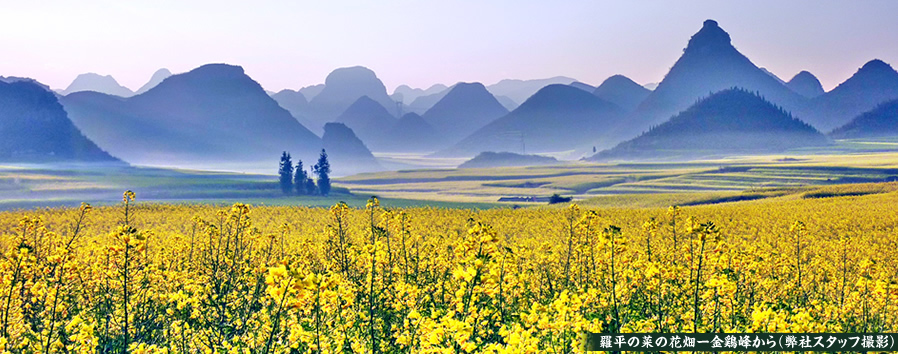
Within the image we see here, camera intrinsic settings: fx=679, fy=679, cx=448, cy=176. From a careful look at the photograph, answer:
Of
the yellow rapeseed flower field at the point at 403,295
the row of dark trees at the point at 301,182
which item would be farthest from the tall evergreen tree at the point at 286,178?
the yellow rapeseed flower field at the point at 403,295

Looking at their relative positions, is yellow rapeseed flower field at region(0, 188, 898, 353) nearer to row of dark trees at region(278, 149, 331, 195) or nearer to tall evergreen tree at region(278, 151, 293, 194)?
row of dark trees at region(278, 149, 331, 195)

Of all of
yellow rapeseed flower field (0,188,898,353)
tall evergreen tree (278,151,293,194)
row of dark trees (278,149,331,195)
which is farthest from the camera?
tall evergreen tree (278,151,293,194)

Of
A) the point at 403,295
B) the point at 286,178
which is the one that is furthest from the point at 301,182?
the point at 403,295

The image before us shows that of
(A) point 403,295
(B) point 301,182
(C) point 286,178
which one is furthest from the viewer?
(C) point 286,178

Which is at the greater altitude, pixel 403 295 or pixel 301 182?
pixel 301 182

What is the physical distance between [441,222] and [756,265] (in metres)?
24.8

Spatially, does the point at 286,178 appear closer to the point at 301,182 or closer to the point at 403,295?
the point at 301,182

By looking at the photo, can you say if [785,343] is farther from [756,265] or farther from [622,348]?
[756,265]

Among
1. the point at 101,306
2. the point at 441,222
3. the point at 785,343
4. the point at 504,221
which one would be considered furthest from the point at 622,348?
the point at 504,221

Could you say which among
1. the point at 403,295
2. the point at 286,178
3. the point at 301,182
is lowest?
the point at 403,295

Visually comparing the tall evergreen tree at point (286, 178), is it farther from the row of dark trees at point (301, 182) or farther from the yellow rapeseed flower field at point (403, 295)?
the yellow rapeseed flower field at point (403, 295)

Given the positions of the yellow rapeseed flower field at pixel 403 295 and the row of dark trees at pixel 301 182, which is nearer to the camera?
the yellow rapeseed flower field at pixel 403 295

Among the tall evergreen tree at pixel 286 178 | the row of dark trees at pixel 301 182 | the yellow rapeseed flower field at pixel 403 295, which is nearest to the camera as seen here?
the yellow rapeseed flower field at pixel 403 295

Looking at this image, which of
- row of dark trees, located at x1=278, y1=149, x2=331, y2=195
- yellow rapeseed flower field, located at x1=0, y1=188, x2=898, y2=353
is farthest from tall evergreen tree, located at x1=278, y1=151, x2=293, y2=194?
yellow rapeseed flower field, located at x1=0, y1=188, x2=898, y2=353
